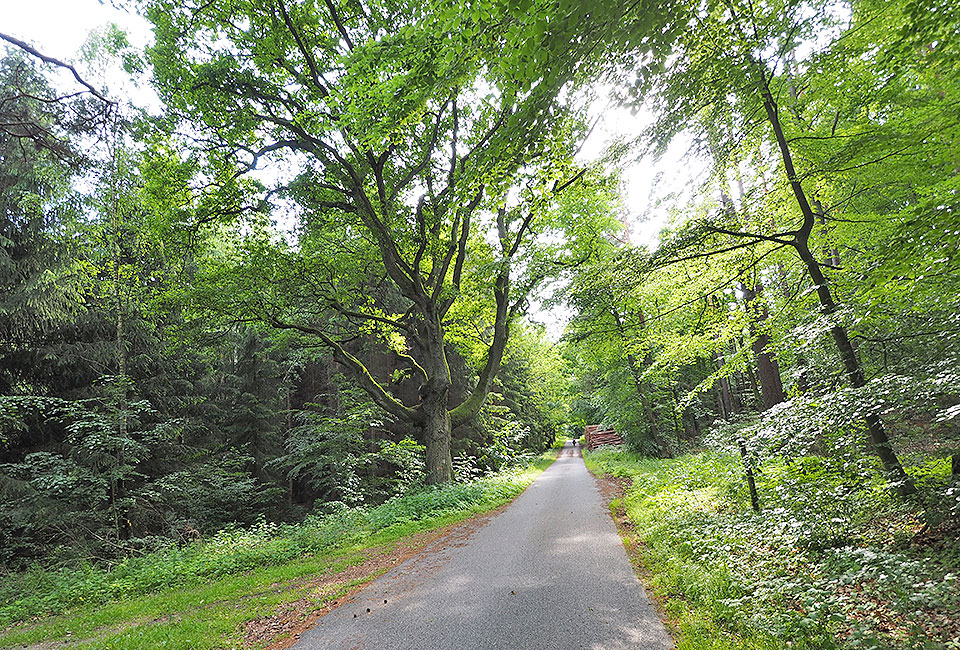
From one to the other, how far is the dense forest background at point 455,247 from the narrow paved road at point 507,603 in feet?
7.61

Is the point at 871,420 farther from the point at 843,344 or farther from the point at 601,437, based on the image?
the point at 601,437

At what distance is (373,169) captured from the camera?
1009cm

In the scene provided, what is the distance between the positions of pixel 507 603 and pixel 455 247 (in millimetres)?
9506

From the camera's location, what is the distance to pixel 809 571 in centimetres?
403

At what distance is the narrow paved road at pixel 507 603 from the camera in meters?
3.81

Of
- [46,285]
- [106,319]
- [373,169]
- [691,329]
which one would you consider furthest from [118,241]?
[691,329]

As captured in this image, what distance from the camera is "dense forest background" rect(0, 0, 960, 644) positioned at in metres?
3.84

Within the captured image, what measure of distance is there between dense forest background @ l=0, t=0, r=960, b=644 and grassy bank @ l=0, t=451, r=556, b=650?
1.78 metres

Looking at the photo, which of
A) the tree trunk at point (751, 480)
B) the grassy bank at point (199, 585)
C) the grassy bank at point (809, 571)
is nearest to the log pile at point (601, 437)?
the grassy bank at point (199, 585)

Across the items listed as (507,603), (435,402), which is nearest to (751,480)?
(507,603)

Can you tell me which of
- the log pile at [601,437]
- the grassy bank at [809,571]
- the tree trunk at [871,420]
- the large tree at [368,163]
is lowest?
the log pile at [601,437]

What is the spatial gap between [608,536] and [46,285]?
13.1m

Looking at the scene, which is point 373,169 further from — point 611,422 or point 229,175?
point 611,422

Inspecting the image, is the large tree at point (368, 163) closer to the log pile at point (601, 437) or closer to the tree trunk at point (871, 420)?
the tree trunk at point (871, 420)
